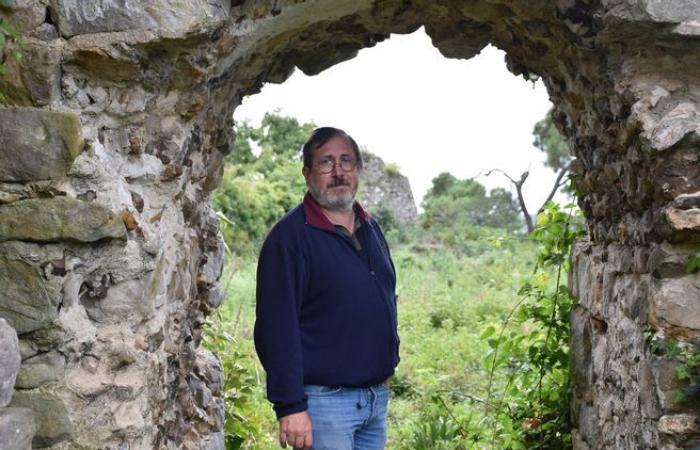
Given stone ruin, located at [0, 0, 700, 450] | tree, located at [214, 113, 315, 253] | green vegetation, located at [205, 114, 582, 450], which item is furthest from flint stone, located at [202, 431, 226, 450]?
tree, located at [214, 113, 315, 253]

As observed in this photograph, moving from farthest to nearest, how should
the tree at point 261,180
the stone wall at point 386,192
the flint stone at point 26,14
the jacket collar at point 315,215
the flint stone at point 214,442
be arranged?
the stone wall at point 386,192
the tree at point 261,180
the flint stone at point 214,442
the jacket collar at point 315,215
the flint stone at point 26,14

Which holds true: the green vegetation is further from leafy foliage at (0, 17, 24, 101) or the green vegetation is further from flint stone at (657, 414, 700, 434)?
leafy foliage at (0, 17, 24, 101)

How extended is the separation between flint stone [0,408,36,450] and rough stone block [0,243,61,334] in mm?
231

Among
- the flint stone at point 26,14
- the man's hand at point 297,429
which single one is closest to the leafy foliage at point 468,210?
the man's hand at point 297,429

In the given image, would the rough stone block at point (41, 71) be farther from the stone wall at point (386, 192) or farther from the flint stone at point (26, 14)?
the stone wall at point (386, 192)

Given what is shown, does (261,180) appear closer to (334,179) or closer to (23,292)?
(334,179)

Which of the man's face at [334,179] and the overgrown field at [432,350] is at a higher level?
the man's face at [334,179]

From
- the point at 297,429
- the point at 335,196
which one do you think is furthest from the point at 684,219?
the point at 297,429

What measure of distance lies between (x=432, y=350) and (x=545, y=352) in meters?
3.67

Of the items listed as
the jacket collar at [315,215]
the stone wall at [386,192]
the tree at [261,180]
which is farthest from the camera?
the stone wall at [386,192]

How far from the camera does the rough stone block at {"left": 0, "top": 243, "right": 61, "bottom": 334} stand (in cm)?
228

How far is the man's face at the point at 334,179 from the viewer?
313cm

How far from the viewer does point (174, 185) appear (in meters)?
2.97

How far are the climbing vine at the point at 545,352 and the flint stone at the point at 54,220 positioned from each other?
2.26 m
